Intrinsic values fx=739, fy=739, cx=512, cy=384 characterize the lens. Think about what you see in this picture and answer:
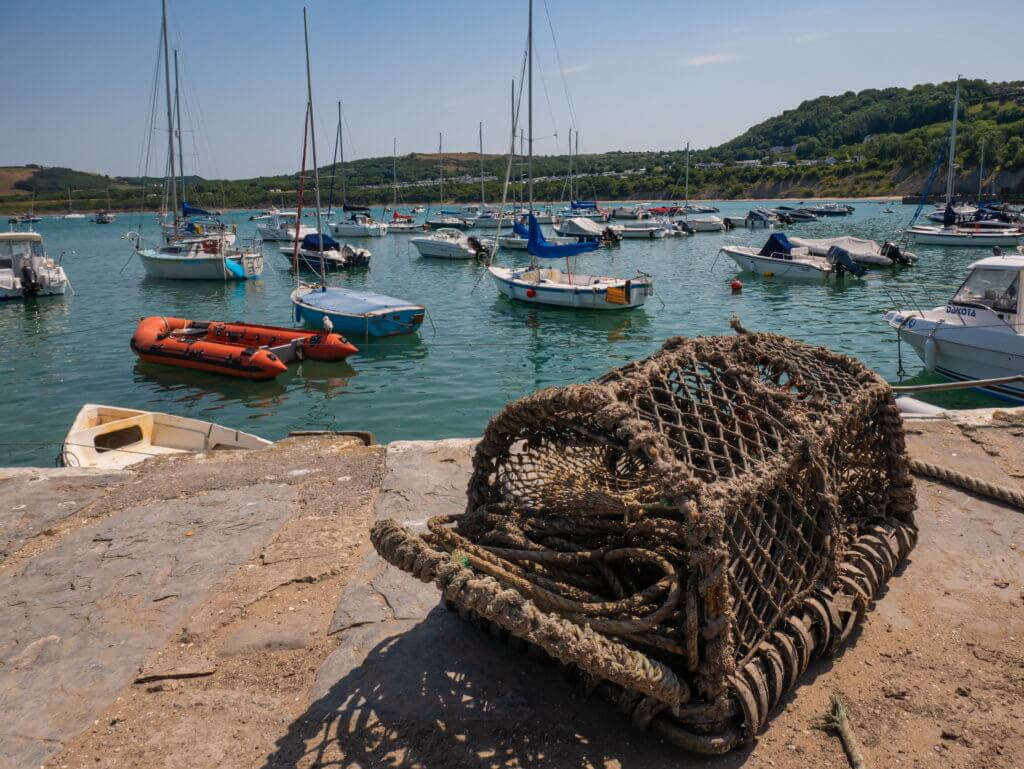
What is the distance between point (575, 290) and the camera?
21.9 meters

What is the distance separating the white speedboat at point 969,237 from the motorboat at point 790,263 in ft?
42.2

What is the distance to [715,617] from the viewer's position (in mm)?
2822

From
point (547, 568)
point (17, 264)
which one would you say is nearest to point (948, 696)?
point (547, 568)

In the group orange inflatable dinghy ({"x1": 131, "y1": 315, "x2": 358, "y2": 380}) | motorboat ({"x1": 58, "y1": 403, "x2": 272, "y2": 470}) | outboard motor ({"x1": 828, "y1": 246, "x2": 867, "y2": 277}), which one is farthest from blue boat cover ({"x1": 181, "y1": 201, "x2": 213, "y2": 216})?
motorboat ({"x1": 58, "y1": 403, "x2": 272, "y2": 470})

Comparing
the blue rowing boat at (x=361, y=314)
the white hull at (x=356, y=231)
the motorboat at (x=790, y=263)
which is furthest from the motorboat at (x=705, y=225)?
the blue rowing boat at (x=361, y=314)

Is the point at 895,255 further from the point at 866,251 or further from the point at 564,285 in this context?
the point at 564,285

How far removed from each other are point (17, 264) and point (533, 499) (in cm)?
3007

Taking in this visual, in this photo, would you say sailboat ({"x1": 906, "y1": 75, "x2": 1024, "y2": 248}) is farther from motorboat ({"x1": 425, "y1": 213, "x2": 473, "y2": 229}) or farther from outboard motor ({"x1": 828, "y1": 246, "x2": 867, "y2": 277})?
motorboat ({"x1": 425, "y1": 213, "x2": 473, "y2": 229})

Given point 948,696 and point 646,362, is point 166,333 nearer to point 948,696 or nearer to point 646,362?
point 646,362

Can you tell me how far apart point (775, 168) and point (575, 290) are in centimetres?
10397

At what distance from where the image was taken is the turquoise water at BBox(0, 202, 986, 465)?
13422 mm

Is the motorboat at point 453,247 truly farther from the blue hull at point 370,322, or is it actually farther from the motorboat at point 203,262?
the blue hull at point 370,322

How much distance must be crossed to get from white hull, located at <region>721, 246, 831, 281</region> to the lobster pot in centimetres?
2744

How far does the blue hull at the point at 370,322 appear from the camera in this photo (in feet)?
59.6
